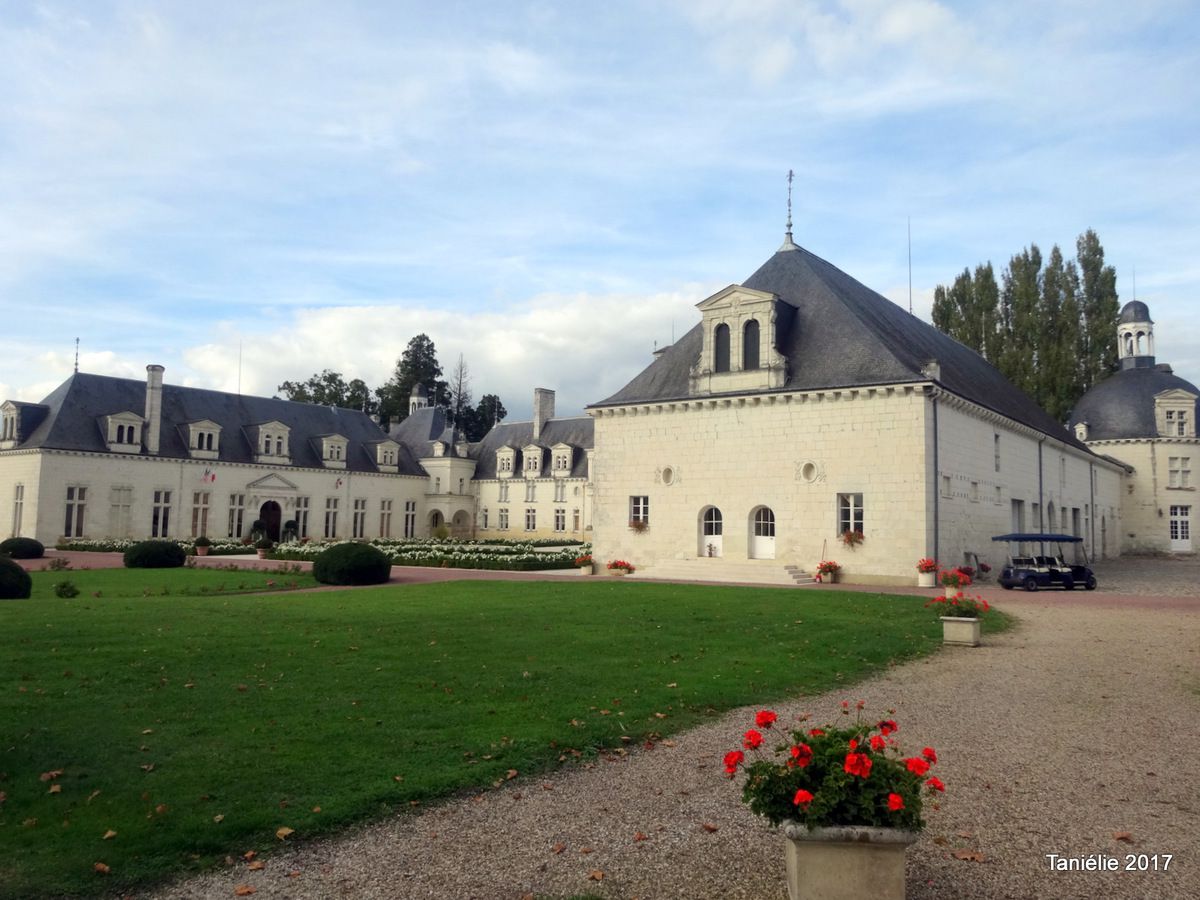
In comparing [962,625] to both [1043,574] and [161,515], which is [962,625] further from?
[161,515]

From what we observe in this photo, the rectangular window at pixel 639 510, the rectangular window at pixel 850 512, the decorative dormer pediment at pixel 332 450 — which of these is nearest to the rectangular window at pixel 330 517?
the decorative dormer pediment at pixel 332 450

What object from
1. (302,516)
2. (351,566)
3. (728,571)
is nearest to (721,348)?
(728,571)

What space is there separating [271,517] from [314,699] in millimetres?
44467

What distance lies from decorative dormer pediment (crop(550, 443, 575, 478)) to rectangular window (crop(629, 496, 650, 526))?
940 inches

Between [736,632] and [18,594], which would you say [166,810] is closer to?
[736,632]

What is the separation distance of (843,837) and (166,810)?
4.44 metres

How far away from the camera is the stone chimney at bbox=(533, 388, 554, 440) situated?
5841 centimetres

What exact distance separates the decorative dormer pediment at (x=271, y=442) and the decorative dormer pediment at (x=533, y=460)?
1454 centimetres

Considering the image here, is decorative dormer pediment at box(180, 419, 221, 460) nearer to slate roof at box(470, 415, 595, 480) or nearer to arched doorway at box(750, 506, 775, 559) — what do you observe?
slate roof at box(470, 415, 595, 480)

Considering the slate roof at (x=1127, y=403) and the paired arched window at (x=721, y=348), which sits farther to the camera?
the slate roof at (x=1127, y=403)

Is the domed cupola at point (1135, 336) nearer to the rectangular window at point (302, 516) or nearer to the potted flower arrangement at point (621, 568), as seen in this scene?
the potted flower arrangement at point (621, 568)

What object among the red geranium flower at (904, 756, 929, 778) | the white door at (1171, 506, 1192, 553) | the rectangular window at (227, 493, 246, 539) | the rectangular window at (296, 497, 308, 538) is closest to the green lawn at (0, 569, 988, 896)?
the red geranium flower at (904, 756, 929, 778)

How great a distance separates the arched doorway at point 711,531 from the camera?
2911 centimetres

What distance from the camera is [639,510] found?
1213 inches
